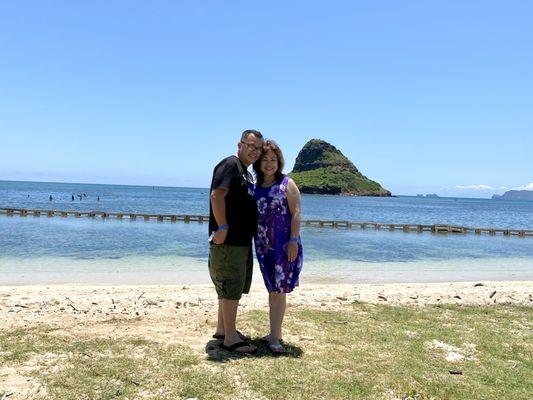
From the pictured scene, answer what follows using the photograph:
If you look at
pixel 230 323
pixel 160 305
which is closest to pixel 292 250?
pixel 230 323

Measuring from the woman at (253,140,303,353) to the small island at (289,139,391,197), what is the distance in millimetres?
137688

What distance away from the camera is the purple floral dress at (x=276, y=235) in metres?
4.30

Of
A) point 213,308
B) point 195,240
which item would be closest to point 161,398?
point 213,308

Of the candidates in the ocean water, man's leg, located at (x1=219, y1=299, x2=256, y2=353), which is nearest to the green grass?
man's leg, located at (x1=219, y1=299, x2=256, y2=353)

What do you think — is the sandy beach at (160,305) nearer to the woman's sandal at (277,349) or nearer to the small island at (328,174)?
the woman's sandal at (277,349)

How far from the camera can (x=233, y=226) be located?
4176mm

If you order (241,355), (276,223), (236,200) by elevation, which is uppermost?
(236,200)

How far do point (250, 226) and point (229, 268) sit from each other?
442mm

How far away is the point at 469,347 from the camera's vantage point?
4.80 meters

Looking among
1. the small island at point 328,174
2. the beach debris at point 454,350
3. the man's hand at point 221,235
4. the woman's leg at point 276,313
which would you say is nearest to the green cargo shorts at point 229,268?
the man's hand at point 221,235

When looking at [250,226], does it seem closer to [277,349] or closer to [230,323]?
[230,323]

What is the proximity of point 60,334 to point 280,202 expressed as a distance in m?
2.77

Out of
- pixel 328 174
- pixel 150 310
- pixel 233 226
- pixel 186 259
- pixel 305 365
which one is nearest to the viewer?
pixel 305 365

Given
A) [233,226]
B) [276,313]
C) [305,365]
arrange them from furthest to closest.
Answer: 1. [276,313]
2. [233,226]
3. [305,365]
